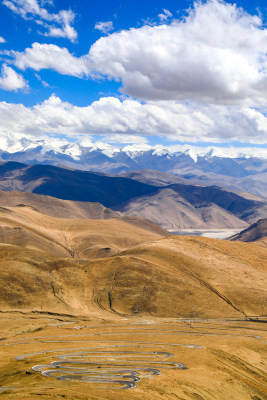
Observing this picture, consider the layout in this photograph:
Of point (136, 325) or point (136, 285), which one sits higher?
point (136, 285)

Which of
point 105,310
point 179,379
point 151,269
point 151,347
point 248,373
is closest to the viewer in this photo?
point 179,379

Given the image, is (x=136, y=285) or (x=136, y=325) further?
(x=136, y=285)

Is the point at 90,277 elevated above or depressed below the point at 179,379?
above

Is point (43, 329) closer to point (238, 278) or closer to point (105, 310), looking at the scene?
point (105, 310)

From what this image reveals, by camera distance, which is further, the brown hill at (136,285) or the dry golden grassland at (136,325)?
the brown hill at (136,285)

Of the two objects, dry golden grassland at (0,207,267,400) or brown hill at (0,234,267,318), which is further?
brown hill at (0,234,267,318)

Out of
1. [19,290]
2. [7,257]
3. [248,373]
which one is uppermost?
[7,257]

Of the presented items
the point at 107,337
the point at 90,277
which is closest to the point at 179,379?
the point at 107,337

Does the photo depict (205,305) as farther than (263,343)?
Yes

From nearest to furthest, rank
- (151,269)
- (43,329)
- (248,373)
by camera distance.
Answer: (248,373), (43,329), (151,269)
